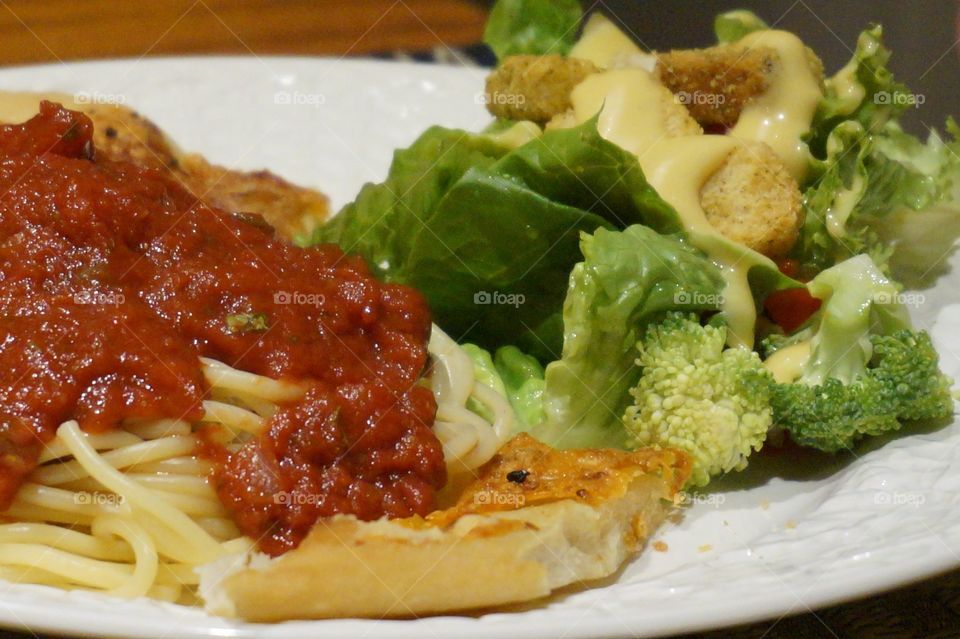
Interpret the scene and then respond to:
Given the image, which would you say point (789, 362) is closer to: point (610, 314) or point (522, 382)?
point (610, 314)

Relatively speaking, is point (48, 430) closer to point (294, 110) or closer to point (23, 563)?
point (23, 563)

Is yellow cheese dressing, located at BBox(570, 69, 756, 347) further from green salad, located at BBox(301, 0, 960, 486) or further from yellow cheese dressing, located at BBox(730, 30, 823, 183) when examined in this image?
yellow cheese dressing, located at BBox(730, 30, 823, 183)

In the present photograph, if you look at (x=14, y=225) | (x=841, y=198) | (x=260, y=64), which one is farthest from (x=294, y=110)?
(x=841, y=198)

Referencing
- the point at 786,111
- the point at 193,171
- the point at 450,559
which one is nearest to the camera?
the point at 450,559

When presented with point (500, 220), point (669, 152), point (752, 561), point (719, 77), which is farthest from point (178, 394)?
point (719, 77)

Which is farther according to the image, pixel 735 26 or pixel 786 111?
pixel 735 26
